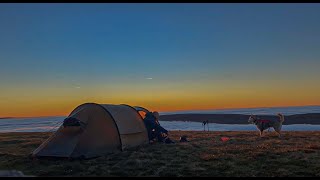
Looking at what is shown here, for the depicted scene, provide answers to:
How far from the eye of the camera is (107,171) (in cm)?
1284

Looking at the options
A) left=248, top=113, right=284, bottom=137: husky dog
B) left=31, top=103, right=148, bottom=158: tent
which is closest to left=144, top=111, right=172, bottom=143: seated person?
left=31, top=103, right=148, bottom=158: tent

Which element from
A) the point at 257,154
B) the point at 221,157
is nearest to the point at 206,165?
the point at 221,157

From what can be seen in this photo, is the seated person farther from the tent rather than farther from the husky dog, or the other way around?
the husky dog

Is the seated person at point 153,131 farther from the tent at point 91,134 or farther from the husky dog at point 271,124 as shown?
the husky dog at point 271,124

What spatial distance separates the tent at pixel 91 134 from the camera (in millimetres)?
16219

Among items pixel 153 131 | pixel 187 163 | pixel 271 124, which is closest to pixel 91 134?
pixel 187 163

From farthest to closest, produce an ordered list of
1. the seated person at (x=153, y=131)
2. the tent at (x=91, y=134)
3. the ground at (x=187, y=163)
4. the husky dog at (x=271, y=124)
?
the husky dog at (x=271, y=124) < the seated person at (x=153, y=131) < the tent at (x=91, y=134) < the ground at (x=187, y=163)

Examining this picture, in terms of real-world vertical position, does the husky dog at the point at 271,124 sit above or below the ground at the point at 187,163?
above

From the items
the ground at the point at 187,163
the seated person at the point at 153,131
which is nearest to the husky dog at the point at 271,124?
the ground at the point at 187,163

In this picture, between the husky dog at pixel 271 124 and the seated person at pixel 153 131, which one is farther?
the husky dog at pixel 271 124

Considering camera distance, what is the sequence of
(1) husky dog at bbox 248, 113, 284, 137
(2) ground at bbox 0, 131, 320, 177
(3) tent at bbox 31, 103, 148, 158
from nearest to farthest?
(2) ground at bbox 0, 131, 320, 177 < (3) tent at bbox 31, 103, 148, 158 < (1) husky dog at bbox 248, 113, 284, 137

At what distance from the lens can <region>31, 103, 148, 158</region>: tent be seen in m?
16.2

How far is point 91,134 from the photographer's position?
16.7 metres

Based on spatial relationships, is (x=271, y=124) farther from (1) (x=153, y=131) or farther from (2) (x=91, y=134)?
(2) (x=91, y=134)
